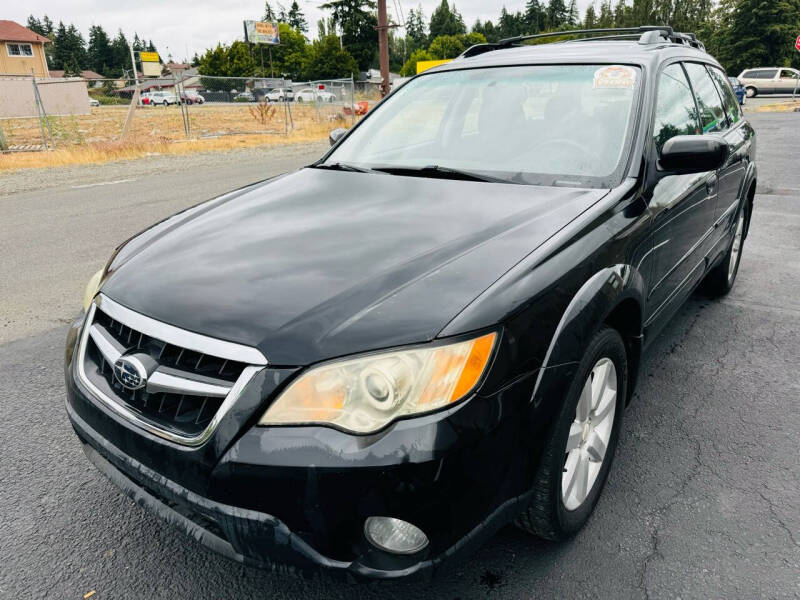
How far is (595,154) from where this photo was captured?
103 inches

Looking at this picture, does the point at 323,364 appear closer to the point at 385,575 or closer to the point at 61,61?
the point at 385,575

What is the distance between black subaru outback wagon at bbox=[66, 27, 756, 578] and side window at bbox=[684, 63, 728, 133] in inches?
32.0

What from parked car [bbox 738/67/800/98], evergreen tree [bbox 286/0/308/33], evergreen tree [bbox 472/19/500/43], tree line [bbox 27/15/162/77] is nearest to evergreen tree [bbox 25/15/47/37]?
tree line [bbox 27/15/162/77]

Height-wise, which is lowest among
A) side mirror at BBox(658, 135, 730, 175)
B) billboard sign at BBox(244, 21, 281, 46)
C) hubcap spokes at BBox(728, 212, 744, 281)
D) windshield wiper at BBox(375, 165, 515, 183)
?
hubcap spokes at BBox(728, 212, 744, 281)

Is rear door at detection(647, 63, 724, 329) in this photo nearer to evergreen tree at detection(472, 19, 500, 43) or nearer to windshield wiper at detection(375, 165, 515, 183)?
windshield wiper at detection(375, 165, 515, 183)

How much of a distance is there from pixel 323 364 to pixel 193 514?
0.57 meters

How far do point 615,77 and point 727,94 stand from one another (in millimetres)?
2067

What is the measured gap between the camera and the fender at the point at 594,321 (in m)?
1.76

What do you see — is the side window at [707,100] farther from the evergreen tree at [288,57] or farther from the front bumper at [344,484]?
the evergreen tree at [288,57]

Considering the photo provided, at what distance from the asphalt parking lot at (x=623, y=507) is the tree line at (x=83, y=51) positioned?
344 feet

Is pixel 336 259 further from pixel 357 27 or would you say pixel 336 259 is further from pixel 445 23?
pixel 445 23

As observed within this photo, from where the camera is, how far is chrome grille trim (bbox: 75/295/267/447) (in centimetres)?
158

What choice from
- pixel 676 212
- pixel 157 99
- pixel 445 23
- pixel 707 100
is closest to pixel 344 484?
pixel 676 212

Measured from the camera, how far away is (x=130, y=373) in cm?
176
